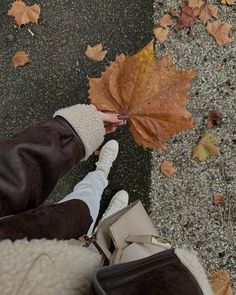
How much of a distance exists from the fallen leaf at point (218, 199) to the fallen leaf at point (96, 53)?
82 centimetres

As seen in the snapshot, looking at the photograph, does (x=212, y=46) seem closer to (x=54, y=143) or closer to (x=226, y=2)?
(x=226, y=2)

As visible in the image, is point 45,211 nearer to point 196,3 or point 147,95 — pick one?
point 147,95

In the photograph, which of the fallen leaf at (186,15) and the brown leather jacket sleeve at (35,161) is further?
the fallen leaf at (186,15)

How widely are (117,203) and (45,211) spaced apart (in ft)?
2.46

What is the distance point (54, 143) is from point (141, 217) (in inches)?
17.0

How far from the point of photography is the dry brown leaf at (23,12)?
2.38 meters

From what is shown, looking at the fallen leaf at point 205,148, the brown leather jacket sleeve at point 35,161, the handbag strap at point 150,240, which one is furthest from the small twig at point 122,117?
the handbag strap at point 150,240

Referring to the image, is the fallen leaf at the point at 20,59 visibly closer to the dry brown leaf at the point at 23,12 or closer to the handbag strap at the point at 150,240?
the dry brown leaf at the point at 23,12

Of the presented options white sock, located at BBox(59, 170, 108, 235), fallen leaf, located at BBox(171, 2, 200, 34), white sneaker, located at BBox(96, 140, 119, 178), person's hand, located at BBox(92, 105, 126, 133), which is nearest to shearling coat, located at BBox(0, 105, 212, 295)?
person's hand, located at BBox(92, 105, 126, 133)

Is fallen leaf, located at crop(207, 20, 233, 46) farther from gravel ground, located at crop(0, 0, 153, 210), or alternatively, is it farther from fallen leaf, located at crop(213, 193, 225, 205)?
fallen leaf, located at crop(213, 193, 225, 205)

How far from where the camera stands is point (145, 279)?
1.15 m

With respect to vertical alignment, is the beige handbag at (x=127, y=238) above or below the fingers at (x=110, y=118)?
below

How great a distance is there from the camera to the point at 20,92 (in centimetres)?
236

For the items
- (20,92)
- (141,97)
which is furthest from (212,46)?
(20,92)
